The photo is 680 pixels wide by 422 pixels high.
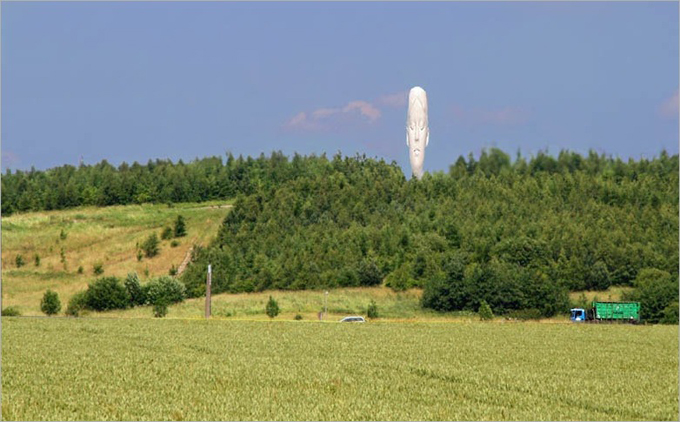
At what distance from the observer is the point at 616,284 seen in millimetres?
87125

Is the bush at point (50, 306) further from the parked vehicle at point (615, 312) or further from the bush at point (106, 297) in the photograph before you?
the parked vehicle at point (615, 312)

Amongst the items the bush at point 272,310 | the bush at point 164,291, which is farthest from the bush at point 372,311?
the bush at point 164,291

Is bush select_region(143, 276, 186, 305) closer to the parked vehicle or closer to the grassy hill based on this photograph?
the grassy hill

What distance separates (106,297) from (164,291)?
225 inches

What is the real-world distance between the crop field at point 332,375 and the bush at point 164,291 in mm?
33989

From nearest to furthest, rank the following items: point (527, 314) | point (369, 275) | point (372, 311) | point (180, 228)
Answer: point (372, 311)
point (527, 314)
point (369, 275)
point (180, 228)

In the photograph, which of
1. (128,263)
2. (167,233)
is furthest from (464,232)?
(167,233)

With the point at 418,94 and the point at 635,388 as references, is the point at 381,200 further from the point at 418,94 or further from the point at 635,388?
the point at 635,388

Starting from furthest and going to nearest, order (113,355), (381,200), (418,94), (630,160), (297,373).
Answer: (630,160) < (381,200) < (418,94) < (113,355) < (297,373)

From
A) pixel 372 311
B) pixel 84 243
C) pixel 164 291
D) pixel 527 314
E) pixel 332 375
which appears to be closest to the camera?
pixel 332 375

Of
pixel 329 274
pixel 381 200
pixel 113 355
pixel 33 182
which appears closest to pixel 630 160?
pixel 381 200

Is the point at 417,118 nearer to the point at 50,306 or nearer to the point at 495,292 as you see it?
the point at 495,292

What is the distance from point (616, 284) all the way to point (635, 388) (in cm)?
6258

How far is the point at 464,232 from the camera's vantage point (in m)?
94.9
